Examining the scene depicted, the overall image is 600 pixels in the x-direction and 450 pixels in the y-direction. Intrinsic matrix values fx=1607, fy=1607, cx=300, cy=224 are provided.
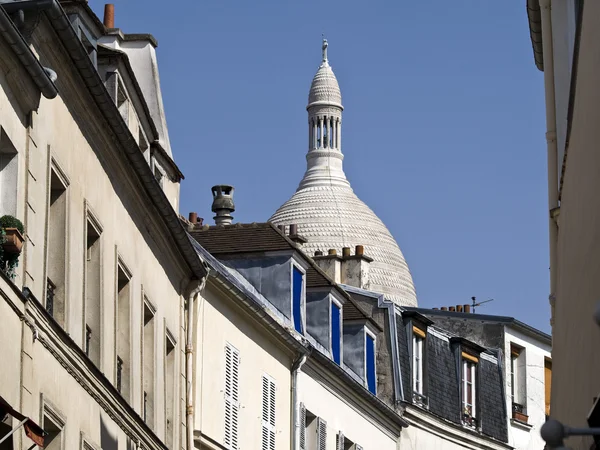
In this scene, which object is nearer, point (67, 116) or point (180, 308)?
point (67, 116)

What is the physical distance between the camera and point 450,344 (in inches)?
1272

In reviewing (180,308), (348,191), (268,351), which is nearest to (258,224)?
(268,351)

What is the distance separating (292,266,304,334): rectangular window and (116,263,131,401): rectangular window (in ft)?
26.3

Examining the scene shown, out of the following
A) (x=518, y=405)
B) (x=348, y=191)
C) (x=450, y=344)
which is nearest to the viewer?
(x=450, y=344)

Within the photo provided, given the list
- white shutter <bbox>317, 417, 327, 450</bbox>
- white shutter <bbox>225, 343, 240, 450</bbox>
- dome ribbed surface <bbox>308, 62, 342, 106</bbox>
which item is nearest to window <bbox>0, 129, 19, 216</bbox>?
white shutter <bbox>225, 343, 240, 450</bbox>

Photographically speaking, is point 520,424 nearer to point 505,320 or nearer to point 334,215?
point 505,320

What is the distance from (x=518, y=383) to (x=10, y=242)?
79.7ft

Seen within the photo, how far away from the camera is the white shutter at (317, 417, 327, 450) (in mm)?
25250

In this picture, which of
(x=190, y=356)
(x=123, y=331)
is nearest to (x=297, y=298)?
(x=190, y=356)

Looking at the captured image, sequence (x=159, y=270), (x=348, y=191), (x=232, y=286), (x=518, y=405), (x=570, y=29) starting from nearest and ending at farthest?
(x=570, y=29) → (x=159, y=270) → (x=232, y=286) → (x=518, y=405) → (x=348, y=191)

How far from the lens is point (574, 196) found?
897 cm

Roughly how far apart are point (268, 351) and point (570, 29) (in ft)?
41.5

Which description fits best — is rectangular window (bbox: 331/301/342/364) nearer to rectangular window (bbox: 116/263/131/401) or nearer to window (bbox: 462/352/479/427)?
window (bbox: 462/352/479/427)

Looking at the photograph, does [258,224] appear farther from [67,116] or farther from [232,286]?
[67,116]
